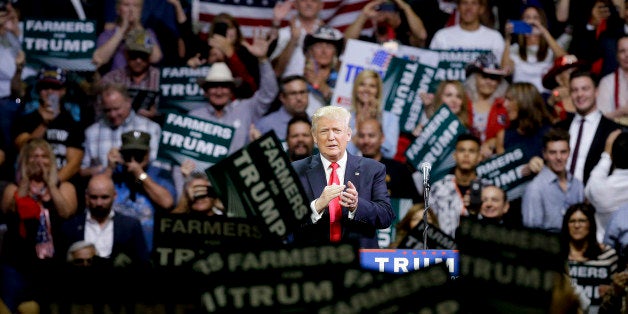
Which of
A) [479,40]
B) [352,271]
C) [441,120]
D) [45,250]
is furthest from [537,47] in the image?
[352,271]

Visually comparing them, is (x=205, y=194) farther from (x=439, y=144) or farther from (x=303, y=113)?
(x=439, y=144)

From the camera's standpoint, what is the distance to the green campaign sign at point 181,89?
10234 mm

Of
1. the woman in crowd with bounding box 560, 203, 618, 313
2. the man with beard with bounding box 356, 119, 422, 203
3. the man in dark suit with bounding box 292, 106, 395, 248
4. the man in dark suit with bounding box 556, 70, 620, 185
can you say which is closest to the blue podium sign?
the man in dark suit with bounding box 292, 106, 395, 248

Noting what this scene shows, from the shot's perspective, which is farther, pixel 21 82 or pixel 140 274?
pixel 21 82

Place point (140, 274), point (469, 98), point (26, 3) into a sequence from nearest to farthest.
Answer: point (140, 274) < point (469, 98) < point (26, 3)

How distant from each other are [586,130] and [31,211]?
14.8ft

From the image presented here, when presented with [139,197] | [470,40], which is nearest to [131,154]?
[139,197]

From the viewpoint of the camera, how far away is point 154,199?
9.49 meters

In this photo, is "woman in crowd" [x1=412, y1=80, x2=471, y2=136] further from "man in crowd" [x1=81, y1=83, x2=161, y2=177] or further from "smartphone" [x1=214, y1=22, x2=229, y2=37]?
"man in crowd" [x1=81, y1=83, x2=161, y2=177]

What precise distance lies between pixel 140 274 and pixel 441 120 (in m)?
6.35

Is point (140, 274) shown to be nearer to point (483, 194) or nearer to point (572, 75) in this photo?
point (483, 194)

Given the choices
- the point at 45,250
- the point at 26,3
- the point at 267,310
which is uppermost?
the point at 26,3

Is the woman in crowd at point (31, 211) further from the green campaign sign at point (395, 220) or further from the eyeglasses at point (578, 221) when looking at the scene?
the eyeglasses at point (578, 221)

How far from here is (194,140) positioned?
9594 mm
